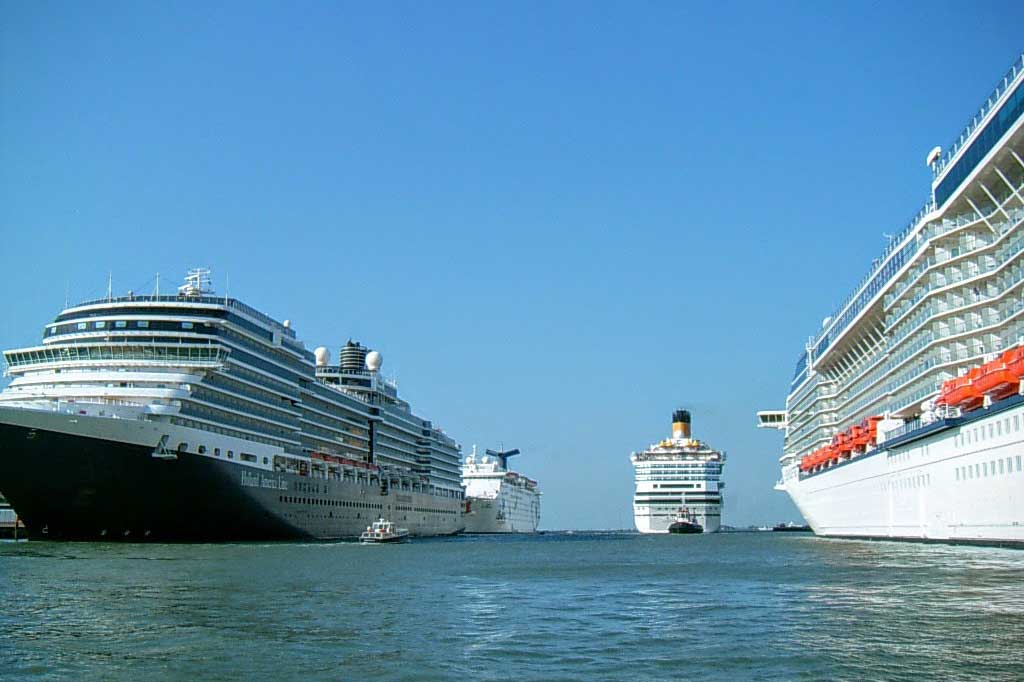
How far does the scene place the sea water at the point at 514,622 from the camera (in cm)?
1755

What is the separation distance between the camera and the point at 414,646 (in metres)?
20.5

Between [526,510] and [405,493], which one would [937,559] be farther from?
[526,510]

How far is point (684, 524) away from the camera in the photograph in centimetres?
12281

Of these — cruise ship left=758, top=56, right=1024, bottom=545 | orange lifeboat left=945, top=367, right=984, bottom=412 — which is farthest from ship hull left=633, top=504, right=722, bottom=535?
orange lifeboat left=945, top=367, right=984, bottom=412

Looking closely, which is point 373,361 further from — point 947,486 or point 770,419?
point 947,486

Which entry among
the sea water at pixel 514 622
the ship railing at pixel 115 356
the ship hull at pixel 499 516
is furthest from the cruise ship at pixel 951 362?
the ship hull at pixel 499 516

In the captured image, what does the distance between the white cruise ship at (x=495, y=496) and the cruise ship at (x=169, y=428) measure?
59.3 meters

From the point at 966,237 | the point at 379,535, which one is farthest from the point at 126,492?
the point at 966,237

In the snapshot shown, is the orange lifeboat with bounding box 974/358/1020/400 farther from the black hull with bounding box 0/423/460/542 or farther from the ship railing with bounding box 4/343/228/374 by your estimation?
the ship railing with bounding box 4/343/228/374

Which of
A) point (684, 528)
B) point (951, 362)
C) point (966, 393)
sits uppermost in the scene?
point (951, 362)

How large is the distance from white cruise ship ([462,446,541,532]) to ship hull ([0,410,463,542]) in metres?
68.9

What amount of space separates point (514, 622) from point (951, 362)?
103ft

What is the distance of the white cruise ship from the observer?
467 ft

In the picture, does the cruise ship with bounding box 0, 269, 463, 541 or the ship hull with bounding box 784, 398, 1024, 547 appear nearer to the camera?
the ship hull with bounding box 784, 398, 1024, 547
